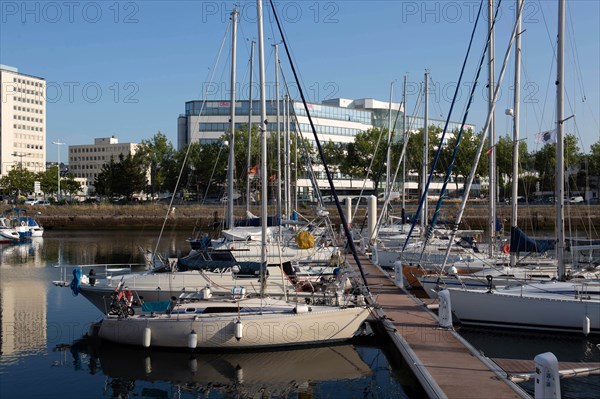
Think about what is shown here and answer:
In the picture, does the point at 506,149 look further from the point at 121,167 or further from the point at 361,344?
the point at 361,344

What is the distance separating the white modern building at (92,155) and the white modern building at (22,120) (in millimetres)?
16450

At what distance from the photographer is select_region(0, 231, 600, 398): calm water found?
52.9 ft

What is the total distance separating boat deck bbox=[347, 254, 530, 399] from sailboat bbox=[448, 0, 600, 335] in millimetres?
1733

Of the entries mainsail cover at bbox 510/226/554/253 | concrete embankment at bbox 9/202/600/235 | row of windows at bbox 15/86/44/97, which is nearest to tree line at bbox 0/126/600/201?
concrete embankment at bbox 9/202/600/235

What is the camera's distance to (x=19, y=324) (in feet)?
76.1

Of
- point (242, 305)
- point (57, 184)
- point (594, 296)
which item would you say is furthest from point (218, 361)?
point (57, 184)

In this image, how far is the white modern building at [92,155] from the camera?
191 meters

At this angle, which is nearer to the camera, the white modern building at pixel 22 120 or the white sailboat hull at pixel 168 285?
the white sailboat hull at pixel 168 285

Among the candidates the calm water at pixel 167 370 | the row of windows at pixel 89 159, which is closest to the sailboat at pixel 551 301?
the calm water at pixel 167 370

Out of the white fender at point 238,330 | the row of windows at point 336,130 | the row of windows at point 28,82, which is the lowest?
the white fender at point 238,330

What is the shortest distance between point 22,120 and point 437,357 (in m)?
177

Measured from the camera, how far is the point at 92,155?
193875 mm

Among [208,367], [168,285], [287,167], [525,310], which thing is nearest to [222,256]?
[168,285]

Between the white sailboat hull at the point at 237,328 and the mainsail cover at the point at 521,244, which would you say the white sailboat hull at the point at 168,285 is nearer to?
the white sailboat hull at the point at 237,328
